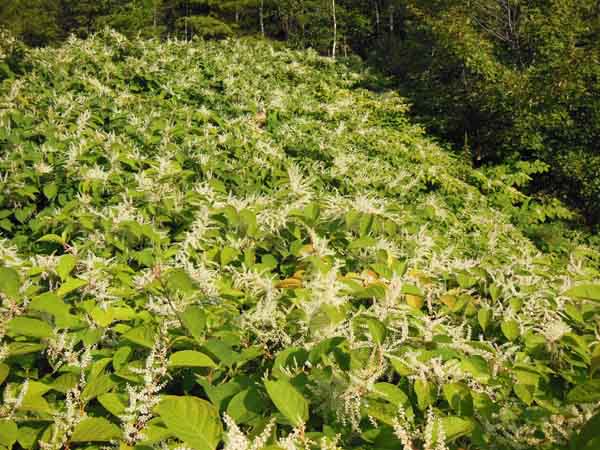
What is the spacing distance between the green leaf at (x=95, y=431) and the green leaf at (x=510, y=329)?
137cm

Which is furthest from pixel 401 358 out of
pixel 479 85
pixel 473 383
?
pixel 479 85

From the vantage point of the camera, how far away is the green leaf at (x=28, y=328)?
1312 millimetres

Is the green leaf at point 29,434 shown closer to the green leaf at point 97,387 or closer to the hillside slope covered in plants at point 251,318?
the hillside slope covered in plants at point 251,318

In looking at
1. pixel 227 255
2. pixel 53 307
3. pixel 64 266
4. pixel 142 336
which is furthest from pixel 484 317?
pixel 64 266

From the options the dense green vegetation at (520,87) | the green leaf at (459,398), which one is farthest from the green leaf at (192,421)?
the dense green vegetation at (520,87)

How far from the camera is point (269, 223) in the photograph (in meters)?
2.55

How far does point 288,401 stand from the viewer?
3.77ft

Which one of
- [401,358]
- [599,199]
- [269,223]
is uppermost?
[401,358]

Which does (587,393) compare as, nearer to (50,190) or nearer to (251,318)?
(251,318)

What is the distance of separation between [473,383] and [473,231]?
4.37 meters

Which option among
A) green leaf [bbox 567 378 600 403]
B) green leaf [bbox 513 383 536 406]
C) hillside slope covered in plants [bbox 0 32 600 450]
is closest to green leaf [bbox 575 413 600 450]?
hillside slope covered in plants [bbox 0 32 600 450]

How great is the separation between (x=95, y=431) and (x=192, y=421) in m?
0.26

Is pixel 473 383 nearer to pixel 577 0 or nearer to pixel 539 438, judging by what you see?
pixel 539 438

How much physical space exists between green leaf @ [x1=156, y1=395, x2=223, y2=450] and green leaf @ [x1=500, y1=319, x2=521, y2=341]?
1175mm
